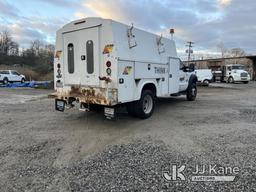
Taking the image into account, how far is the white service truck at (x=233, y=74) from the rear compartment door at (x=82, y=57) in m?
27.6

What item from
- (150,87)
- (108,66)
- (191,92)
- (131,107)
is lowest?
(131,107)

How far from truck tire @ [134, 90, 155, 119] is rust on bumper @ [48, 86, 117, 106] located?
113cm

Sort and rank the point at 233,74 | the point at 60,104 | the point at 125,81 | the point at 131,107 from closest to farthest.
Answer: the point at 125,81, the point at 131,107, the point at 60,104, the point at 233,74

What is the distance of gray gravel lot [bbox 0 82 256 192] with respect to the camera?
129 inches

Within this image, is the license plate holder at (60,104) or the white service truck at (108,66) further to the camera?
the license plate holder at (60,104)

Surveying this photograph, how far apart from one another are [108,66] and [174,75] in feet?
11.8

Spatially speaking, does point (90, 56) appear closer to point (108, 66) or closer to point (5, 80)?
point (108, 66)

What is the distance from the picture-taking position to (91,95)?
5973 mm

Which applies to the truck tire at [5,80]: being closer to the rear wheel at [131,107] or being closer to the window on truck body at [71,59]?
the window on truck body at [71,59]

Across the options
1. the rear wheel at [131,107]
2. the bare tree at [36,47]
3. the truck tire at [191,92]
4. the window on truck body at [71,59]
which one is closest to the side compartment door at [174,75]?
the truck tire at [191,92]

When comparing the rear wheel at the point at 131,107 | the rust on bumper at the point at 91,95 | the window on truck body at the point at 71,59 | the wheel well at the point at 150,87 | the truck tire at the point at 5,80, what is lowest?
the rear wheel at the point at 131,107

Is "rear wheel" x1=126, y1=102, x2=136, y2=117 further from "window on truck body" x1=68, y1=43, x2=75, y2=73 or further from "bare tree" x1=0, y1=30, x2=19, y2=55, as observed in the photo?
"bare tree" x1=0, y1=30, x2=19, y2=55

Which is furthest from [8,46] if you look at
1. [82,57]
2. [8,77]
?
[82,57]

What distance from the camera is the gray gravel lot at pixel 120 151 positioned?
3.28m
